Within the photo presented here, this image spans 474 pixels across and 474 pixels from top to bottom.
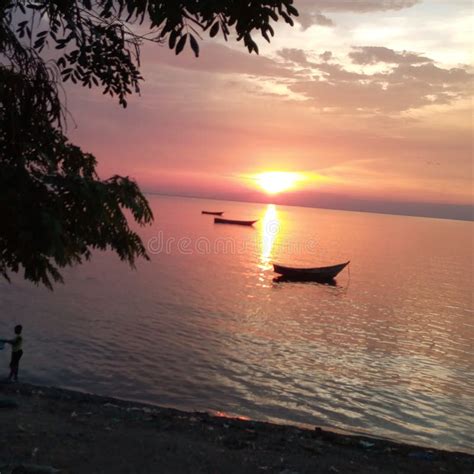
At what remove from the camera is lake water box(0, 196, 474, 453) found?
17641mm

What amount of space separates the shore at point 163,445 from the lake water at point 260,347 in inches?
105

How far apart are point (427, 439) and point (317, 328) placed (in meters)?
16.3

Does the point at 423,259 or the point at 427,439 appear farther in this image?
the point at 423,259

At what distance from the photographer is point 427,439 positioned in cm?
1565

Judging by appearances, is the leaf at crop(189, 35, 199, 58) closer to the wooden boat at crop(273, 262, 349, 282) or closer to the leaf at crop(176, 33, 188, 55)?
the leaf at crop(176, 33, 188, 55)

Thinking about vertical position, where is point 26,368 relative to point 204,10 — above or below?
below

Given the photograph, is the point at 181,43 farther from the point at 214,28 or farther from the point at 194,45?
the point at 214,28

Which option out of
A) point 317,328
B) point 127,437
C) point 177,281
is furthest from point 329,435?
point 177,281

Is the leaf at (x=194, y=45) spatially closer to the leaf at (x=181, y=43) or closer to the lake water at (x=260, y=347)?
the leaf at (x=181, y=43)

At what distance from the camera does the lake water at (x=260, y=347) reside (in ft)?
57.9

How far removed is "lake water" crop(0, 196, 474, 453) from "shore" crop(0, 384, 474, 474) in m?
2.67

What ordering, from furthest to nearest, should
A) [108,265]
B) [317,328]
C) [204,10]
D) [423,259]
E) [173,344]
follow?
[423,259], [108,265], [317,328], [173,344], [204,10]

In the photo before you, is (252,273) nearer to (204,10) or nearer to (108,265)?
(108,265)

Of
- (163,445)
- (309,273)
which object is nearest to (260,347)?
(163,445)
